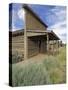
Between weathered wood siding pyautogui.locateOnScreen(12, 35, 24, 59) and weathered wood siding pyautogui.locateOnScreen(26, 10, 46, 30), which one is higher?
weathered wood siding pyautogui.locateOnScreen(26, 10, 46, 30)

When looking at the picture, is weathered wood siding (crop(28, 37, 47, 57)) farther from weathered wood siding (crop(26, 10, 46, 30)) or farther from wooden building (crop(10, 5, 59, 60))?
weathered wood siding (crop(26, 10, 46, 30))

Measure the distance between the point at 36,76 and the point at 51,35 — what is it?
1.33 feet

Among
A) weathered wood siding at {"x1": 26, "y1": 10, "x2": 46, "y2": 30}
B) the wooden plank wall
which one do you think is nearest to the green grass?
the wooden plank wall

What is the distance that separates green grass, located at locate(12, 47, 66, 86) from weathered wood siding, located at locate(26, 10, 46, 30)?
0.29 metres

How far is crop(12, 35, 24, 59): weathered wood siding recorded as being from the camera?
201 cm

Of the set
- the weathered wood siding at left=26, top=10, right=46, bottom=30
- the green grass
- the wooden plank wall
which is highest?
the weathered wood siding at left=26, top=10, right=46, bottom=30

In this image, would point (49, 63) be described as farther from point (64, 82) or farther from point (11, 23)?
point (11, 23)

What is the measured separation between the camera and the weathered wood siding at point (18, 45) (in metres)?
2.01

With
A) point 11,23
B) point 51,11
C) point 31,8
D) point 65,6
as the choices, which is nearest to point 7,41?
point 11,23

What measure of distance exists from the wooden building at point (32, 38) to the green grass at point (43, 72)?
0.09 metres

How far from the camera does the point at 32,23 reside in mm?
2049

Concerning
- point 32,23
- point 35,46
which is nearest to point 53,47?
point 35,46

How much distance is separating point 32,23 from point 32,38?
138 millimetres

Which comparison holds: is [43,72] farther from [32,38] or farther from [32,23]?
[32,23]
